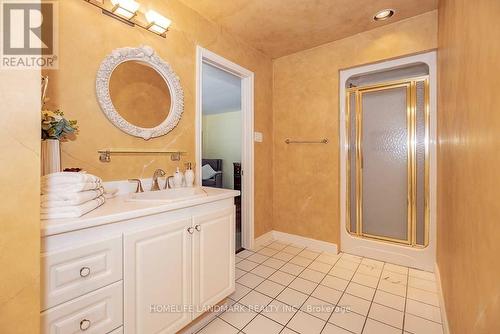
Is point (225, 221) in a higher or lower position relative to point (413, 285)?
higher

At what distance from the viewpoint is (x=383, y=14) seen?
2.11 metres

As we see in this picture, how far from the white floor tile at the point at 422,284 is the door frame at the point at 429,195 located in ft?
0.76

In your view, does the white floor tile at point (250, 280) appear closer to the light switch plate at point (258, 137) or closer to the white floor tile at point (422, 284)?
the white floor tile at point (422, 284)

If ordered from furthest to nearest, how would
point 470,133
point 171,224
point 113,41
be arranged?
point 113,41 < point 171,224 < point 470,133

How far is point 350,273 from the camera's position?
217 centimetres

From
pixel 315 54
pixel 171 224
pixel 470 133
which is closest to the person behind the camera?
pixel 470 133

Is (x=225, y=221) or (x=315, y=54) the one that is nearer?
(x=225, y=221)

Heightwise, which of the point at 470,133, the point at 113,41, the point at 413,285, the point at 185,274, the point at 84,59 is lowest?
the point at 413,285

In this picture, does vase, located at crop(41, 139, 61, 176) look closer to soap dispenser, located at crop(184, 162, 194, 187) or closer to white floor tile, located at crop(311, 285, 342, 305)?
soap dispenser, located at crop(184, 162, 194, 187)

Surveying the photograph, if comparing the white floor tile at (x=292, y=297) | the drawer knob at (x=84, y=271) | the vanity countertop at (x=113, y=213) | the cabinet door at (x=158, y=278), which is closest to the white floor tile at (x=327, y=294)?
the white floor tile at (x=292, y=297)

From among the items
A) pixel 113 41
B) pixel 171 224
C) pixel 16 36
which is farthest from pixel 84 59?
pixel 171 224

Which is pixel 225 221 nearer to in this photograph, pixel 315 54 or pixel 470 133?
pixel 470 133

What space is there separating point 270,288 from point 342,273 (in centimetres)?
75

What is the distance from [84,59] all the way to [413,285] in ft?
9.80
